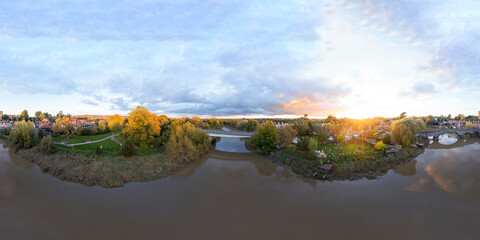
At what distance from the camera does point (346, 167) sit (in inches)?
725

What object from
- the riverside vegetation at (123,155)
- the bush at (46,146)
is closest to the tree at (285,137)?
the riverside vegetation at (123,155)

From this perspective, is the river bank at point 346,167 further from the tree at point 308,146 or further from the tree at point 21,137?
the tree at point 21,137

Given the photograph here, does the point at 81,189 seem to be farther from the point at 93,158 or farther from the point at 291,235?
the point at 291,235

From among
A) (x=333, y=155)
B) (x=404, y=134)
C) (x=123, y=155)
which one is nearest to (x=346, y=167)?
(x=333, y=155)

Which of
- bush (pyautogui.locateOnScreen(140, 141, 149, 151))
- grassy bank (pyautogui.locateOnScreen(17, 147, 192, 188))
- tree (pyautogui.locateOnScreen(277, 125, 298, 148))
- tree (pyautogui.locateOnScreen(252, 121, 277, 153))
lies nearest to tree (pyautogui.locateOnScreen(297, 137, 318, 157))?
tree (pyautogui.locateOnScreen(277, 125, 298, 148))

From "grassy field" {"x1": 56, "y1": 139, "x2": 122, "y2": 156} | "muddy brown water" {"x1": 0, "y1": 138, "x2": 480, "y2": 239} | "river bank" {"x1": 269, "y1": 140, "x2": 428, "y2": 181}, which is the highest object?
"grassy field" {"x1": 56, "y1": 139, "x2": 122, "y2": 156}

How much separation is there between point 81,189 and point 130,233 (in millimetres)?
9128

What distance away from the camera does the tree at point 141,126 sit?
2530 centimetres

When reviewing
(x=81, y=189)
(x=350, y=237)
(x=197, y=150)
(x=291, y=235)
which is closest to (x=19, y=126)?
(x=81, y=189)

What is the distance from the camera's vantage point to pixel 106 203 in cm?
1304

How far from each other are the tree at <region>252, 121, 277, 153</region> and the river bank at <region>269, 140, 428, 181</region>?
319cm

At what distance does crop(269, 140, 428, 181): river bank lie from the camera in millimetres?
17797

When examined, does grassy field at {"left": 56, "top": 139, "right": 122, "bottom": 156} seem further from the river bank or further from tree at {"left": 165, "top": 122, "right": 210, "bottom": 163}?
the river bank

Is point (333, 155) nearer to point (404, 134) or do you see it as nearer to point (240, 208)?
point (240, 208)
